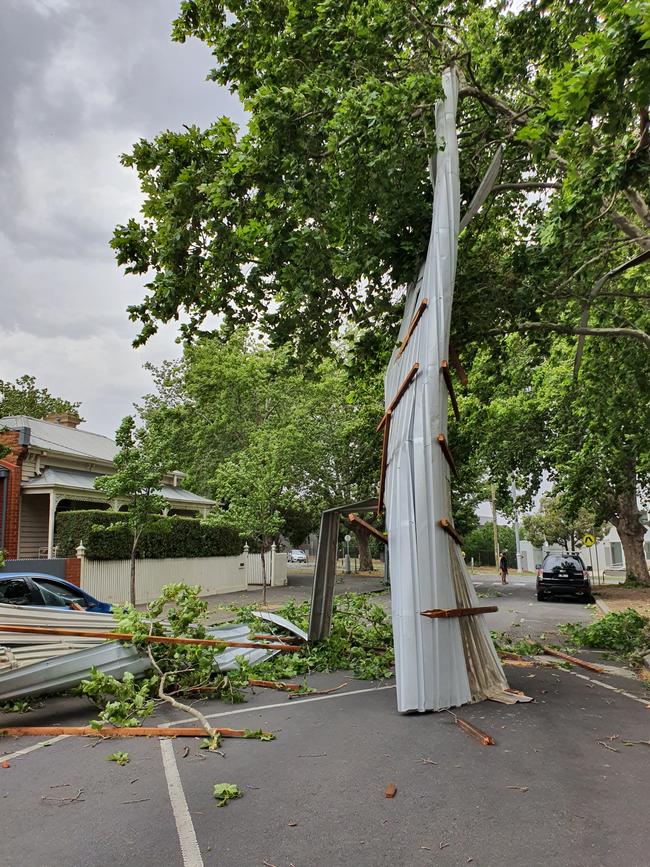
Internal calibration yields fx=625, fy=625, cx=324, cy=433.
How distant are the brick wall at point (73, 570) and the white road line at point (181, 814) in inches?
490

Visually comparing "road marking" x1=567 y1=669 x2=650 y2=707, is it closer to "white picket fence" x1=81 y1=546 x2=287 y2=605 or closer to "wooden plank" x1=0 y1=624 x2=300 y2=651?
"wooden plank" x1=0 y1=624 x2=300 y2=651

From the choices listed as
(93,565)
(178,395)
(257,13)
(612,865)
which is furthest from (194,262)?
(178,395)

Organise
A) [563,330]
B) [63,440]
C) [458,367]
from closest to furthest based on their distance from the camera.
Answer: [458,367]
[563,330]
[63,440]

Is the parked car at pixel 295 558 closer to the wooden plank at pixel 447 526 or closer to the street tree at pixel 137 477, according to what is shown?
the street tree at pixel 137 477

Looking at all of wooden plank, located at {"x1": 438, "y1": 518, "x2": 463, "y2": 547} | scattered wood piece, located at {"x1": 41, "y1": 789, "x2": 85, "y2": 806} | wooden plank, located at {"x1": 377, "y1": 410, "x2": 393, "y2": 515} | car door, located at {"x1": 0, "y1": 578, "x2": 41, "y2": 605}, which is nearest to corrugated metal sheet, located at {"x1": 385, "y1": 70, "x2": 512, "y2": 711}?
wooden plank, located at {"x1": 438, "y1": 518, "x2": 463, "y2": 547}

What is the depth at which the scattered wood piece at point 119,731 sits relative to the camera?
604 centimetres

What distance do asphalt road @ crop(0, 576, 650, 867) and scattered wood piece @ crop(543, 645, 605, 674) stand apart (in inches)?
103

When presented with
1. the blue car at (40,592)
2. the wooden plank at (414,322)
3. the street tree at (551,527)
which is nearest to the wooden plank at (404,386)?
the wooden plank at (414,322)

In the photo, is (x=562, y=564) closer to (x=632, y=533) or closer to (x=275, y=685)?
(x=632, y=533)

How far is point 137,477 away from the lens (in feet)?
53.4

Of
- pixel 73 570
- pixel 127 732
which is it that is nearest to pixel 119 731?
pixel 127 732

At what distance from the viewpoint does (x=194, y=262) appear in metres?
8.36

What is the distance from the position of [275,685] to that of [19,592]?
4.70 metres

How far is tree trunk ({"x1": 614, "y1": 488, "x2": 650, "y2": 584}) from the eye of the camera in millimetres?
24734
